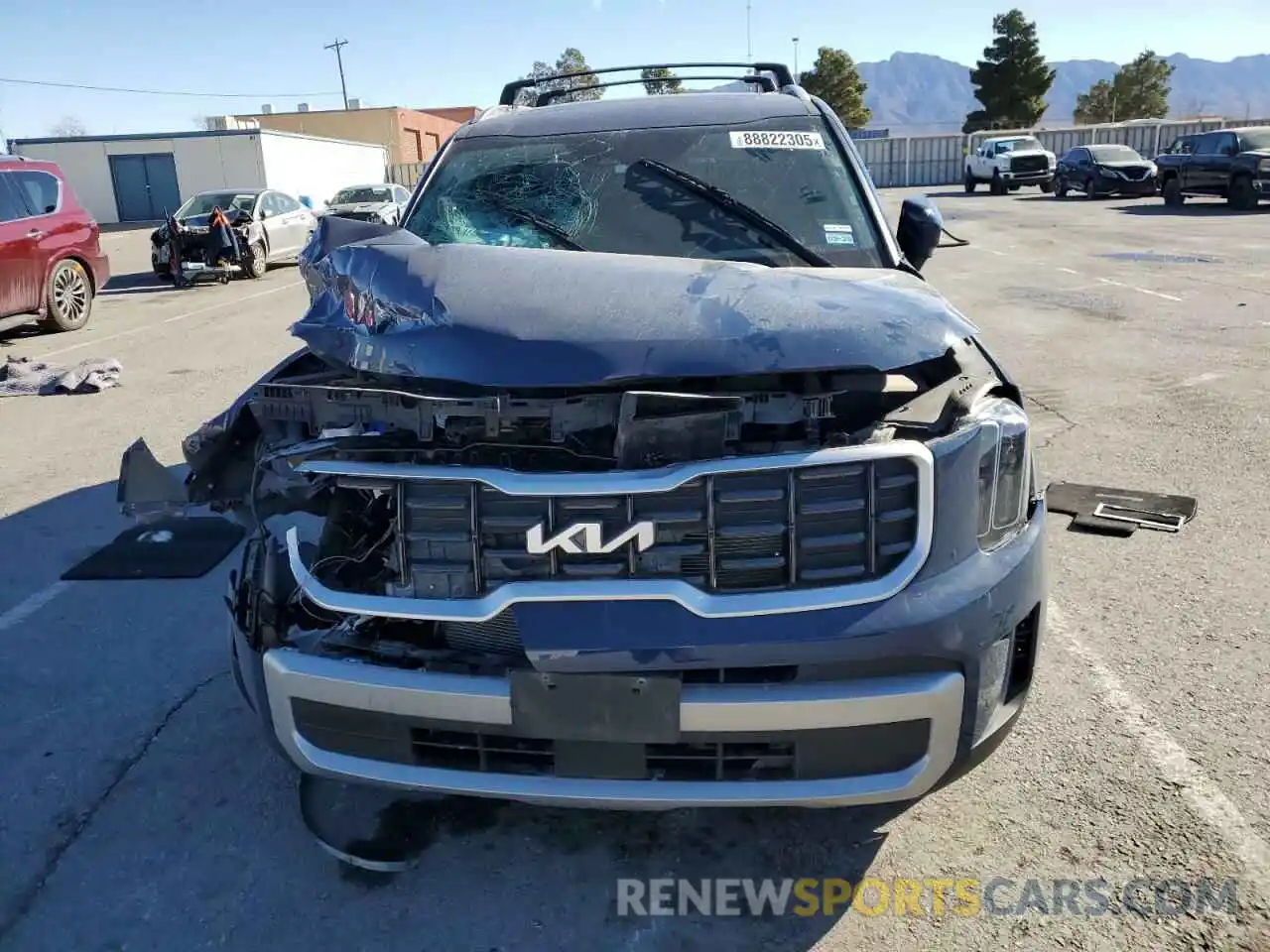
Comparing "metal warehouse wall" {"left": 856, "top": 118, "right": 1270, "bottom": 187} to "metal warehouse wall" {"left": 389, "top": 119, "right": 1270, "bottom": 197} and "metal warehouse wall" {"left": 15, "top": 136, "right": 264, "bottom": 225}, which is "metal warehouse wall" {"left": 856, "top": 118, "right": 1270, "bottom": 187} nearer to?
"metal warehouse wall" {"left": 389, "top": 119, "right": 1270, "bottom": 197}

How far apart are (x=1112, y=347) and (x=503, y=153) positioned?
23.3 feet

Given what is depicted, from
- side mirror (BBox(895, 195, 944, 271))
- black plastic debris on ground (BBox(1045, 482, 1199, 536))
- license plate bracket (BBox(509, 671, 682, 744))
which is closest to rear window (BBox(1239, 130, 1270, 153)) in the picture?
black plastic debris on ground (BBox(1045, 482, 1199, 536))

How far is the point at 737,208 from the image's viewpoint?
365 cm

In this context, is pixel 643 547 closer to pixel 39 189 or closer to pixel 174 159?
pixel 39 189

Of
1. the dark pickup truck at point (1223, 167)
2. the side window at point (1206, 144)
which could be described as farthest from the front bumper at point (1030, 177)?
the side window at point (1206, 144)

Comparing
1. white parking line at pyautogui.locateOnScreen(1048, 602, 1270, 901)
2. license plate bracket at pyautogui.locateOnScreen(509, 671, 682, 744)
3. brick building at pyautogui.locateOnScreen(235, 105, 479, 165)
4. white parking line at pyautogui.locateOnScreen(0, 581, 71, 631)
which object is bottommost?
white parking line at pyautogui.locateOnScreen(1048, 602, 1270, 901)

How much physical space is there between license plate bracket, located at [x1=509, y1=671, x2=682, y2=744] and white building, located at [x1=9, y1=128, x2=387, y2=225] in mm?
36093

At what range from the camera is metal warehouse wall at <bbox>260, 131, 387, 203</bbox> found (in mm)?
35531

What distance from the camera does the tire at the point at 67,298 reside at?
11.8 m

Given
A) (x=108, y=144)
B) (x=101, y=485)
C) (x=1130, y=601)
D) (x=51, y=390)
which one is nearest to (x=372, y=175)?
(x=108, y=144)

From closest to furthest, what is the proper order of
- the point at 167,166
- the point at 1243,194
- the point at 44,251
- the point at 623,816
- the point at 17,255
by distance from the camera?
the point at 623,816, the point at 17,255, the point at 44,251, the point at 1243,194, the point at 167,166

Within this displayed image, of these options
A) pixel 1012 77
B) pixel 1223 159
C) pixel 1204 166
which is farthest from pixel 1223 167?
pixel 1012 77

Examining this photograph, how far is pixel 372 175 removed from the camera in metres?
45.2

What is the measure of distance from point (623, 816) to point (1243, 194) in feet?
86.3
